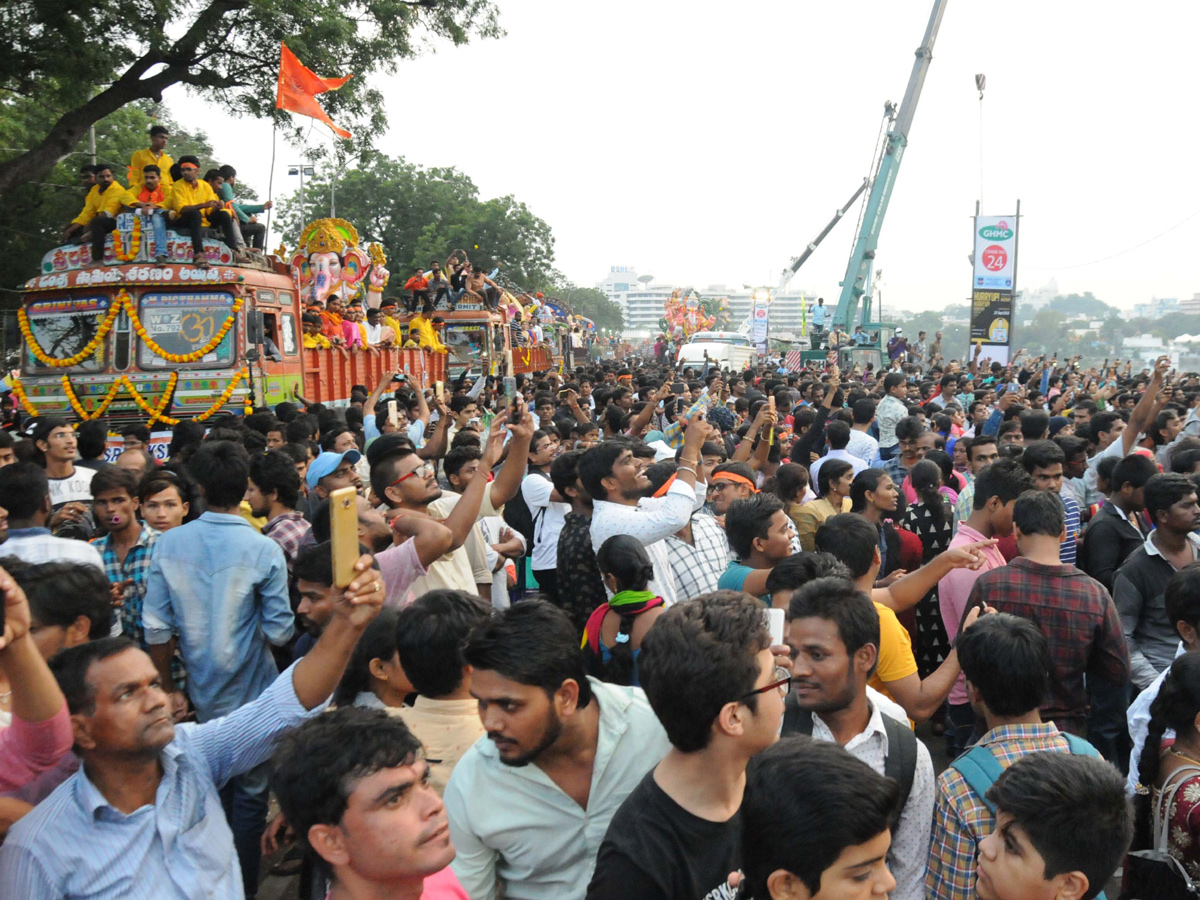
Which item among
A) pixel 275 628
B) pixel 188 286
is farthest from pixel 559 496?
pixel 188 286

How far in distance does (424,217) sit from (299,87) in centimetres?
3583

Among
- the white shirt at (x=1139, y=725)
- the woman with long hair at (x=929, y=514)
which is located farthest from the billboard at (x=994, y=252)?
the white shirt at (x=1139, y=725)

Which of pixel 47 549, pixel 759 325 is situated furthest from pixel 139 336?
pixel 759 325

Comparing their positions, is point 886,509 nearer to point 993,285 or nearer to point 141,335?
point 141,335

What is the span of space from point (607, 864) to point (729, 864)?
282mm

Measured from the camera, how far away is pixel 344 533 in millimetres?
2312

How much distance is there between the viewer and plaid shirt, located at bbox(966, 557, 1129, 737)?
372 centimetres

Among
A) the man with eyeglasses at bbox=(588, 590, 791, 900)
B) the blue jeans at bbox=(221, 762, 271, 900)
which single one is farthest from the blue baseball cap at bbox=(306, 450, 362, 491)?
the man with eyeglasses at bbox=(588, 590, 791, 900)

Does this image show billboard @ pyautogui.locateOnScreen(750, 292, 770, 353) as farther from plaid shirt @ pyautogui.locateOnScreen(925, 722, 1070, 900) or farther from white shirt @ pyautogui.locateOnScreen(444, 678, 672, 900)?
white shirt @ pyautogui.locateOnScreen(444, 678, 672, 900)

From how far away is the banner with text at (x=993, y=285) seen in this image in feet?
93.2

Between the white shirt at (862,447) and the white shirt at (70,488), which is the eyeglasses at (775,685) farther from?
the white shirt at (862,447)

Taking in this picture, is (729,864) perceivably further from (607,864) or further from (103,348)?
(103,348)

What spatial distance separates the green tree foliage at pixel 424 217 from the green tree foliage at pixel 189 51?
94.6 feet

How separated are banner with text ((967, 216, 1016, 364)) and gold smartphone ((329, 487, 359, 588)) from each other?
28044mm
